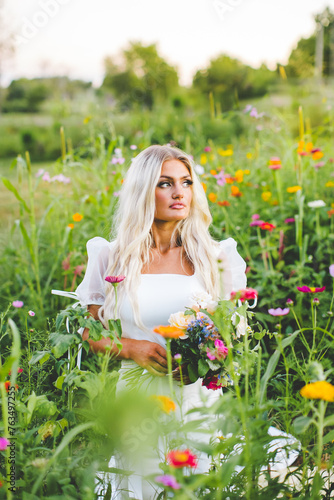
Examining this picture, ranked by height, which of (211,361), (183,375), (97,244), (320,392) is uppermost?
(97,244)

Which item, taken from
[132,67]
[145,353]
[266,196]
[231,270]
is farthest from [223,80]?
[145,353]

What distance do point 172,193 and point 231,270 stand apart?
1.35ft

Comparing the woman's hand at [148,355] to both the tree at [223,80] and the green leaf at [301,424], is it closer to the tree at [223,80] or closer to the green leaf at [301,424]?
the green leaf at [301,424]

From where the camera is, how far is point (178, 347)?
1.26m

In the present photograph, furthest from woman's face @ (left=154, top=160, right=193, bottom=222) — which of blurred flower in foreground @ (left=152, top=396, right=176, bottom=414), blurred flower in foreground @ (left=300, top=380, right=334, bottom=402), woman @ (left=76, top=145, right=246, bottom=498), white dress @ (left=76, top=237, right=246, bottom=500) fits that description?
blurred flower in foreground @ (left=300, top=380, right=334, bottom=402)

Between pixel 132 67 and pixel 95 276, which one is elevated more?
pixel 132 67

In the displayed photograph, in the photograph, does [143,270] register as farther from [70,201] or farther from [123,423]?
[70,201]

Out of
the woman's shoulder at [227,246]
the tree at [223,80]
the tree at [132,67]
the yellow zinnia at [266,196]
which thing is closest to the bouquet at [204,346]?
the woman's shoulder at [227,246]

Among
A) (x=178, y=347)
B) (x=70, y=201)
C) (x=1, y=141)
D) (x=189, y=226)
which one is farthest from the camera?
(x=1, y=141)

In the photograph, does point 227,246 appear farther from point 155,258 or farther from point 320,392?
point 320,392

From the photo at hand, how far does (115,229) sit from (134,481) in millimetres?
1002

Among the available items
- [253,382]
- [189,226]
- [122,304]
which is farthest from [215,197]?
[253,382]

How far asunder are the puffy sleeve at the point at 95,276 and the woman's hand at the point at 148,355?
247 mm

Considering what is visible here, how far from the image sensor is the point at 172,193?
1.63 meters
